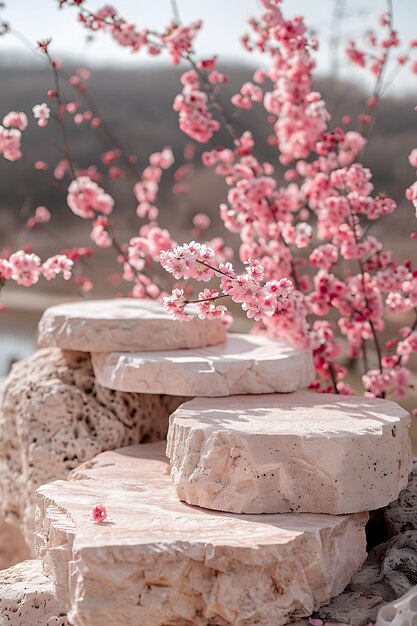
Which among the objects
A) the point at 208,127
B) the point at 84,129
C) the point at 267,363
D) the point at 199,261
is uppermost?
the point at 84,129

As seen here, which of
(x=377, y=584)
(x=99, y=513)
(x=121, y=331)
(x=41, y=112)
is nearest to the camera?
(x=99, y=513)

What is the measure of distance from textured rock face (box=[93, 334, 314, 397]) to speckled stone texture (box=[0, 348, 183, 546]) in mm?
134

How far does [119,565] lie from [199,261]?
2.63 ft

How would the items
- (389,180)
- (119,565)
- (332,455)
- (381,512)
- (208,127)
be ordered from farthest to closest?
(389,180) → (208,127) → (381,512) → (332,455) → (119,565)

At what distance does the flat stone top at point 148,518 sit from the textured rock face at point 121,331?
449 mm

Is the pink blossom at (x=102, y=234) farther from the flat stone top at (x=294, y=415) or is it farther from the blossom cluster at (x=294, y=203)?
the flat stone top at (x=294, y=415)

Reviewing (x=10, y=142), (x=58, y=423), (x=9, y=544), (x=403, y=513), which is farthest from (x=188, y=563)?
(x=10, y=142)

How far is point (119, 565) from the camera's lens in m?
1.83

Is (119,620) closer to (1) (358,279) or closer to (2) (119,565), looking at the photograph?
(2) (119,565)

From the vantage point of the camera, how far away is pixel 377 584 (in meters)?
2.21

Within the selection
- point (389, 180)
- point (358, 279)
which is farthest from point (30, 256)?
point (389, 180)

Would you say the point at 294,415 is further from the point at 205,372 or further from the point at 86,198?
the point at 86,198

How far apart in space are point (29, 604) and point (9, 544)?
1.36 m

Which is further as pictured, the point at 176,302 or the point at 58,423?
the point at 58,423
